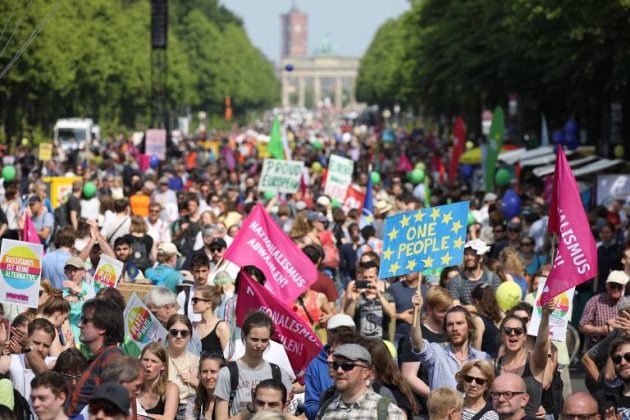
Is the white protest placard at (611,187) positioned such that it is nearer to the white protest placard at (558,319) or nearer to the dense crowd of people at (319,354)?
the dense crowd of people at (319,354)

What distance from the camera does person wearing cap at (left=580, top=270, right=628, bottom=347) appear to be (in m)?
12.3

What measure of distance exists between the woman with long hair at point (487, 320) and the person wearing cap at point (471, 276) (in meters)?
1.57

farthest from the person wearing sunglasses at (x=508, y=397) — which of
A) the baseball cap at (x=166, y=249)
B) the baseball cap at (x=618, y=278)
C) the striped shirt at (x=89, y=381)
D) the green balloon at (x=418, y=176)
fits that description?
the green balloon at (x=418, y=176)

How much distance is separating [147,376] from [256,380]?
560 mm

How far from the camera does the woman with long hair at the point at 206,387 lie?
941cm

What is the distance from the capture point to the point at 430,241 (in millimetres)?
10992

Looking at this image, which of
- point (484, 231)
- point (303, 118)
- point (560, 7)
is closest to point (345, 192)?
point (484, 231)

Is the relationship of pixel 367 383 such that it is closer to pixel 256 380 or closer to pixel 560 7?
pixel 256 380

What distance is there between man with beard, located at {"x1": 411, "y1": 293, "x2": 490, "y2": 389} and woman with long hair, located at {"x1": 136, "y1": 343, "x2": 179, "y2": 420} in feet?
4.54

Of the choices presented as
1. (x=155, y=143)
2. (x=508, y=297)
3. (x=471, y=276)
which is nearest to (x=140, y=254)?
(x=471, y=276)

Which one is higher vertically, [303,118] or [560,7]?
[560,7]

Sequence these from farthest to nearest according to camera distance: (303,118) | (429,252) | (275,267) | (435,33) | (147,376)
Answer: (303,118) < (435,33) < (275,267) < (429,252) < (147,376)

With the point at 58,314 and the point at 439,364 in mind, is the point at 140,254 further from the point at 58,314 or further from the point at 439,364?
the point at 439,364

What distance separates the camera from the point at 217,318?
1120 cm
